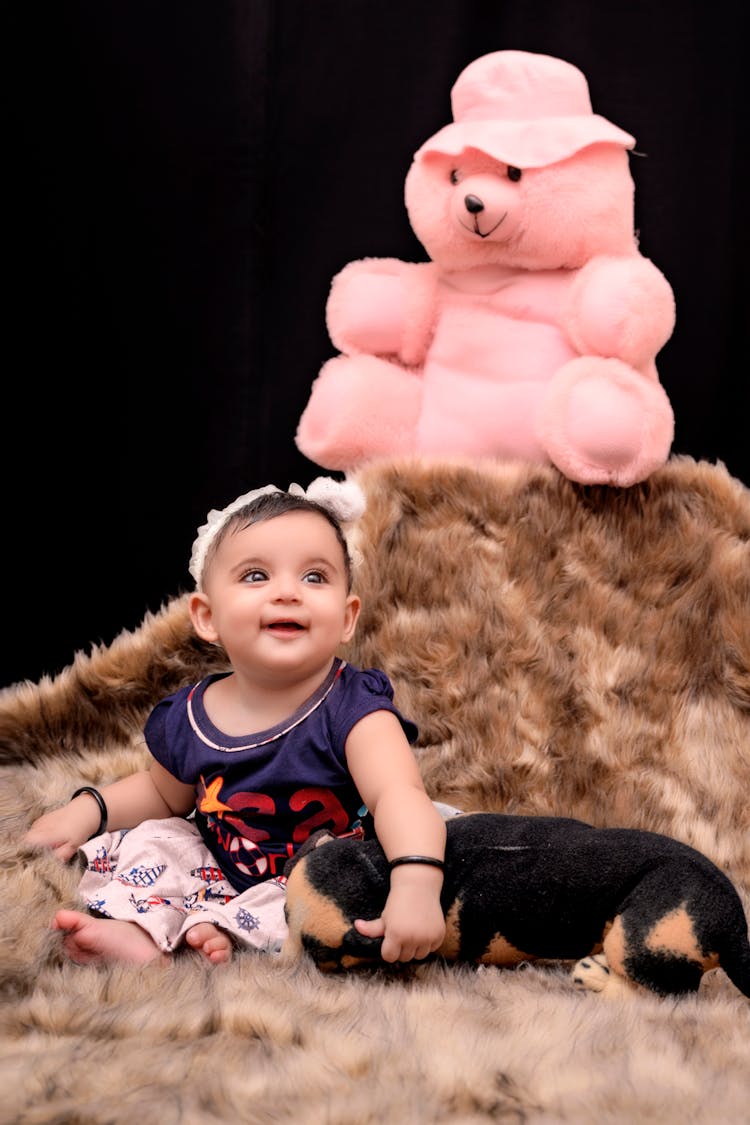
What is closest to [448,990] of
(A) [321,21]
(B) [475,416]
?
(B) [475,416]

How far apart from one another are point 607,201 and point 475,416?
1.05ft

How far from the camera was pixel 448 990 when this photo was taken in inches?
37.5

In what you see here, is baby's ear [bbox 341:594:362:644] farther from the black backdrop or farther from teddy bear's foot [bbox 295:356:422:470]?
the black backdrop

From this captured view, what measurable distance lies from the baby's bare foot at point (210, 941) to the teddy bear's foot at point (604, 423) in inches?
27.9

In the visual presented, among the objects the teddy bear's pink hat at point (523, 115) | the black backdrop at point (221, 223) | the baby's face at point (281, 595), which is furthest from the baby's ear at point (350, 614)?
the black backdrop at point (221, 223)

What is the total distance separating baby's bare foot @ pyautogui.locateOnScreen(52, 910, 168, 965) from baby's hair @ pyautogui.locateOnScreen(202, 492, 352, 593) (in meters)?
0.38

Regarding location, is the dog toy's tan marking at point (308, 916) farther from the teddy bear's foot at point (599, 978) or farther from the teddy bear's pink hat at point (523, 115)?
the teddy bear's pink hat at point (523, 115)

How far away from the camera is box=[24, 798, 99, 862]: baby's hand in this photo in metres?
1.21

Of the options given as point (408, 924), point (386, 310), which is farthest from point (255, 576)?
point (386, 310)

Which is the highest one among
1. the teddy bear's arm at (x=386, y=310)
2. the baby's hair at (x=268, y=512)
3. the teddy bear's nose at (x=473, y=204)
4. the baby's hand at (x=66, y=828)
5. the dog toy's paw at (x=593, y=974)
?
the teddy bear's nose at (x=473, y=204)

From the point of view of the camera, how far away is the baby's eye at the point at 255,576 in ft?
3.94

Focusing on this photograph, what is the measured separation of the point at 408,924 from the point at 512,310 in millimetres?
910

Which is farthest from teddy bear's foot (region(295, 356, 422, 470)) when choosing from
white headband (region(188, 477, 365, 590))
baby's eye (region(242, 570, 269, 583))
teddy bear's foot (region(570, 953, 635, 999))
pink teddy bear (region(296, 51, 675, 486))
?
teddy bear's foot (region(570, 953, 635, 999))

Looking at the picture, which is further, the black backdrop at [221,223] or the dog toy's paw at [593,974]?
the black backdrop at [221,223]
